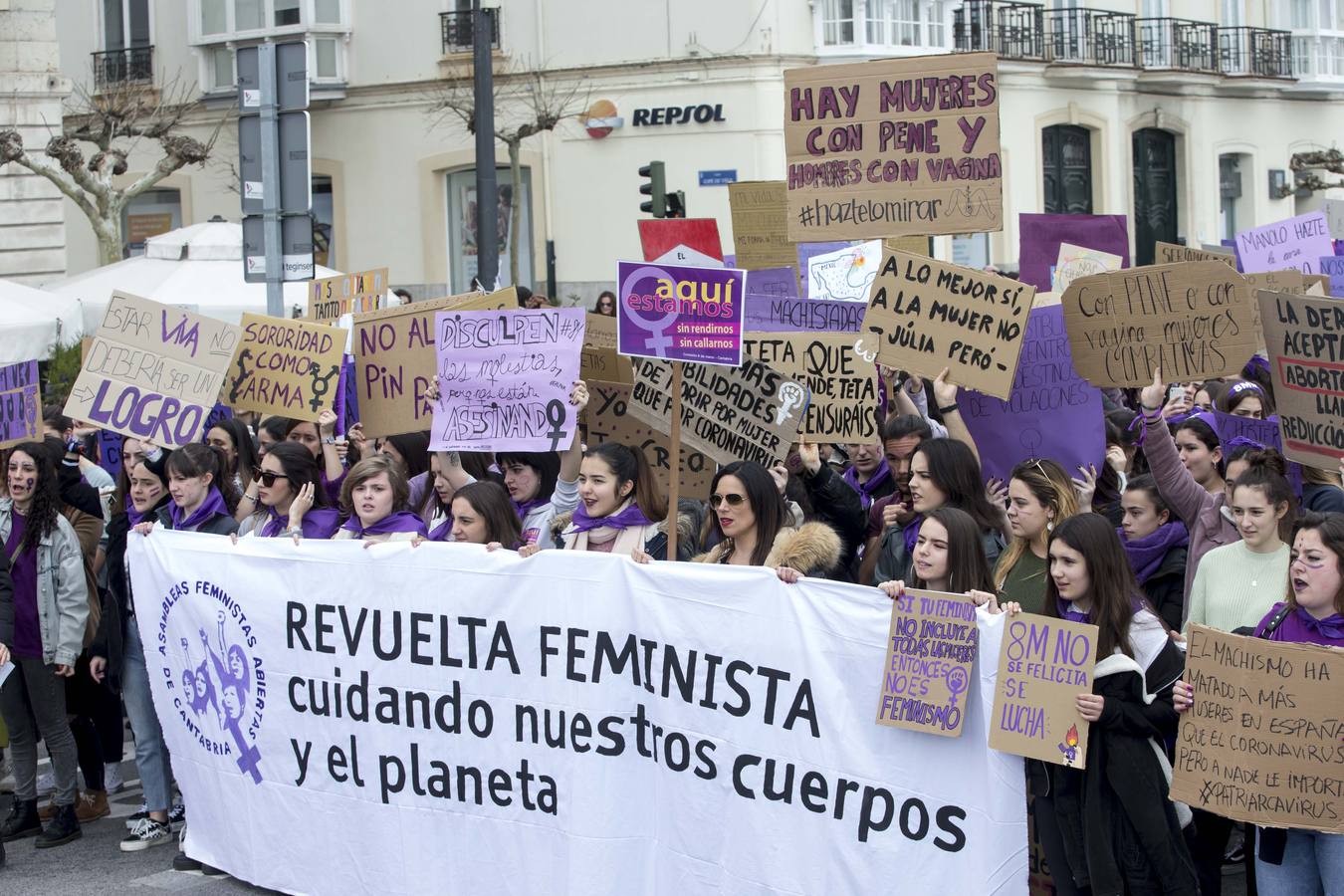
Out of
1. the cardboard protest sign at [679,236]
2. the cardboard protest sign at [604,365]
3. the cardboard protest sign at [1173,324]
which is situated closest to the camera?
the cardboard protest sign at [1173,324]

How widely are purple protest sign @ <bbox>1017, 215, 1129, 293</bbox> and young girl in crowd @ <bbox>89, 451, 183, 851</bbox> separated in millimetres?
5209

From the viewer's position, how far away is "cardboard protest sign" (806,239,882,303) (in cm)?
1130

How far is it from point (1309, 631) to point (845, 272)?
6728 millimetres

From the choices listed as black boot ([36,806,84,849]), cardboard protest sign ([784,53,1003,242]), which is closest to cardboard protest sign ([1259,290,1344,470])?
cardboard protest sign ([784,53,1003,242])

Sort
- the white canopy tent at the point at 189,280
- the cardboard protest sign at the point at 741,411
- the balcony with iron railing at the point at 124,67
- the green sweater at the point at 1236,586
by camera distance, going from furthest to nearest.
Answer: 1. the balcony with iron railing at the point at 124,67
2. the white canopy tent at the point at 189,280
3. the cardboard protest sign at the point at 741,411
4. the green sweater at the point at 1236,586

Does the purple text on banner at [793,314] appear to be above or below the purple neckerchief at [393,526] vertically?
above

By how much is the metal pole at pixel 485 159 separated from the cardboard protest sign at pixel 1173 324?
34.2 feet

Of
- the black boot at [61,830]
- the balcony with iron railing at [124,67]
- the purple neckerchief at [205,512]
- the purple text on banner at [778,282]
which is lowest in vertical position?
the black boot at [61,830]

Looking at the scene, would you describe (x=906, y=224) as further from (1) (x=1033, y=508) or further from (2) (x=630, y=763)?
(2) (x=630, y=763)

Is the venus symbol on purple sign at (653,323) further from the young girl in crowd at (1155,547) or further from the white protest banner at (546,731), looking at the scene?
the young girl in crowd at (1155,547)

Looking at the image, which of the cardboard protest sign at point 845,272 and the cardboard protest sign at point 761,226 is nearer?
the cardboard protest sign at point 761,226

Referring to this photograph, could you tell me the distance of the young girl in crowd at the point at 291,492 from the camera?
720cm

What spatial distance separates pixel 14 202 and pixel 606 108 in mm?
9451

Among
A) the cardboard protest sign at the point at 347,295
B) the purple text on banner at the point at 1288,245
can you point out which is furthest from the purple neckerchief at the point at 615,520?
the purple text on banner at the point at 1288,245
